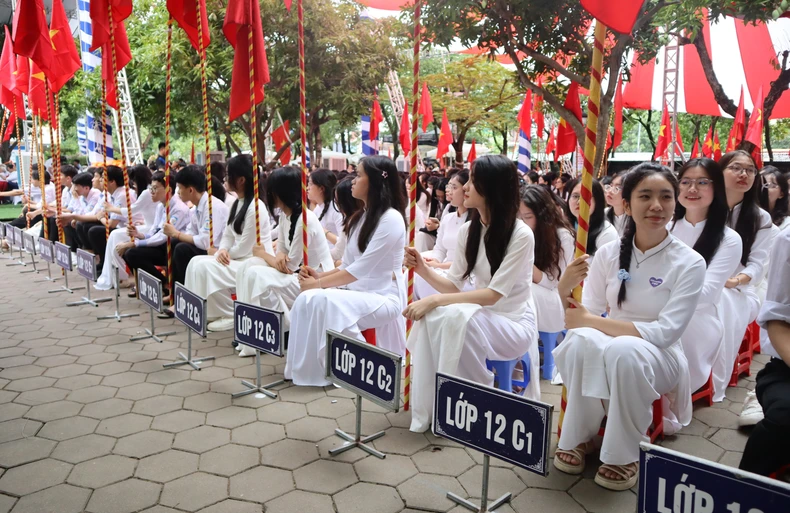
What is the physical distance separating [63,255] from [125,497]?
15.5 feet

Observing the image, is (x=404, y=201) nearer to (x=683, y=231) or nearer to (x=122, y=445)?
(x=683, y=231)

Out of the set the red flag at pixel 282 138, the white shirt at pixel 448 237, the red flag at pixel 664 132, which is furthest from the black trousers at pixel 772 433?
the red flag at pixel 664 132

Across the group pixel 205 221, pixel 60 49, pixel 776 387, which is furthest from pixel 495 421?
pixel 60 49

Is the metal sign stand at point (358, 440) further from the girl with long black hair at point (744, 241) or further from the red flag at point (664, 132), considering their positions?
the red flag at point (664, 132)

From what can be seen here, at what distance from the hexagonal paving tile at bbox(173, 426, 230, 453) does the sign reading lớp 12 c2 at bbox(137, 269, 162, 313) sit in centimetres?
159

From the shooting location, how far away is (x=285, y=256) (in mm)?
4613

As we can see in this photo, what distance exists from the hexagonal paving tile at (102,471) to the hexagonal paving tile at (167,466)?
60 millimetres

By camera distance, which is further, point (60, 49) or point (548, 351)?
point (60, 49)

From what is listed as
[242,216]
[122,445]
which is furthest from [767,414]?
[242,216]

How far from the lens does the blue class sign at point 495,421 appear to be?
2182 mm

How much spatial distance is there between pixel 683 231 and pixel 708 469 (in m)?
2.55

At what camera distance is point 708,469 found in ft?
5.39

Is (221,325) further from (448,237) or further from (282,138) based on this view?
(282,138)

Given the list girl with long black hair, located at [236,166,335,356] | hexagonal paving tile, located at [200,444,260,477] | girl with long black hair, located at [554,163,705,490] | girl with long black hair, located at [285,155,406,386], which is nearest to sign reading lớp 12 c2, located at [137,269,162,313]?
girl with long black hair, located at [236,166,335,356]
